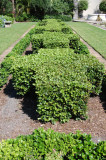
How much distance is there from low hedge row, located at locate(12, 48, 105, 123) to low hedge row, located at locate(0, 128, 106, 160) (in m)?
1.40

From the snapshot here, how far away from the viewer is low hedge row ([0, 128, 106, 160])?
292 centimetres

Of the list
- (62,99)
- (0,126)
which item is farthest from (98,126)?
(0,126)

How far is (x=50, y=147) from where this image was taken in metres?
3.08

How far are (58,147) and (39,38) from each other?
7508 millimetres

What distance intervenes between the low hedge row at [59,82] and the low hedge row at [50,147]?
1403 mm

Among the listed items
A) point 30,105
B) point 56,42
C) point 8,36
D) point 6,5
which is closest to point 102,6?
point 6,5

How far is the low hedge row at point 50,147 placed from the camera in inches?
115

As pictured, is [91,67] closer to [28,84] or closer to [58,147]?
[28,84]

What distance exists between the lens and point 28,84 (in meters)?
5.85

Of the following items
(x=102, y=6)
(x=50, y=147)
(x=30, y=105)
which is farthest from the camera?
(x=102, y=6)

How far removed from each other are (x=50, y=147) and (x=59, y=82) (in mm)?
1841

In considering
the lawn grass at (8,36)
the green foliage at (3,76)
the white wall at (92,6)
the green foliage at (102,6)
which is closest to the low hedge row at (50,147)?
the green foliage at (3,76)

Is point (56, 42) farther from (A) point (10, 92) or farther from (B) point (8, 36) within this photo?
(B) point (8, 36)

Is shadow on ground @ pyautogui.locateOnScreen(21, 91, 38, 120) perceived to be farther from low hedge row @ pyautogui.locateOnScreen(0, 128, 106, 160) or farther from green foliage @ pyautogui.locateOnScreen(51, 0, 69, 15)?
green foliage @ pyautogui.locateOnScreen(51, 0, 69, 15)
